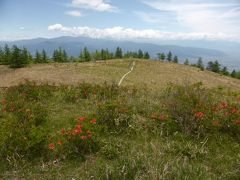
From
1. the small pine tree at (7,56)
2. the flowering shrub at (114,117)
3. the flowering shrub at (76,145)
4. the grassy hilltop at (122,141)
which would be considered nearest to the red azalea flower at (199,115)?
the grassy hilltop at (122,141)

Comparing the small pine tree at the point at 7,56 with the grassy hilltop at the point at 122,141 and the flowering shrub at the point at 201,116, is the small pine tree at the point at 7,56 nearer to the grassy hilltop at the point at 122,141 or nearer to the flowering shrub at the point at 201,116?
the grassy hilltop at the point at 122,141

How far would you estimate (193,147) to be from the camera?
5.61m

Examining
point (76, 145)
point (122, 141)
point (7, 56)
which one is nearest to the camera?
point (76, 145)

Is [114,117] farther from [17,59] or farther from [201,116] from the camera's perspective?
[17,59]

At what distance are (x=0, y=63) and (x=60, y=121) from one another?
172ft

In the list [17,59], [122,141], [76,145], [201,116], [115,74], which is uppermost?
[201,116]

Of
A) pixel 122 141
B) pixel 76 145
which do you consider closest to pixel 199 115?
pixel 122 141

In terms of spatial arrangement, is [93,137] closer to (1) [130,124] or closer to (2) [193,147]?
(1) [130,124]

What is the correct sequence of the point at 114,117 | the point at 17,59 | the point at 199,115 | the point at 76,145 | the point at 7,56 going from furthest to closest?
the point at 7,56 → the point at 17,59 → the point at 114,117 → the point at 199,115 → the point at 76,145

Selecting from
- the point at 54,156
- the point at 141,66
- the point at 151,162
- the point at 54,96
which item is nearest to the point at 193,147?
→ the point at 151,162

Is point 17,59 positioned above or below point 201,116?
below

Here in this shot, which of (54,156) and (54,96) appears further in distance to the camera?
(54,96)

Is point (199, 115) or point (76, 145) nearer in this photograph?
point (76, 145)

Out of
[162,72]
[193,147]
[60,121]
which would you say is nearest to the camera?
[193,147]
